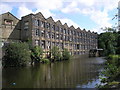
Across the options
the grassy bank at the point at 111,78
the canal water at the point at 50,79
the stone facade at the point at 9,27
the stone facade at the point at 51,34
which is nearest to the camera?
the grassy bank at the point at 111,78

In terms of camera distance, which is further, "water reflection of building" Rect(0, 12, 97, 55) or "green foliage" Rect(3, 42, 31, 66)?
"water reflection of building" Rect(0, 12, 97, 55)

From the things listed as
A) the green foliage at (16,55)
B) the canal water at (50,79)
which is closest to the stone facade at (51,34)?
the green foliage at (16,55)

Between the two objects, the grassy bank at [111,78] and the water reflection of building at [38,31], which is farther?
the water reflection of building at [38,31]

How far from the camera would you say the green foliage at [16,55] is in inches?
1015

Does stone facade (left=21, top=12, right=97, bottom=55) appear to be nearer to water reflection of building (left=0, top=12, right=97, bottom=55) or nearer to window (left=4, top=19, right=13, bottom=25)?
water reflection of building (left=0, top=12, right=97, bottom=55)

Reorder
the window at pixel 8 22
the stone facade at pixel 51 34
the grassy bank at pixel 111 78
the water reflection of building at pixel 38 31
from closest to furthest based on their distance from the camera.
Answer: the grassy bank at pixel 111 78 → the window at pixel 8 22 → the water reflection of building at pixel 38 31 → the stone facade at pixel 51 34

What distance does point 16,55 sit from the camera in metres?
25.7

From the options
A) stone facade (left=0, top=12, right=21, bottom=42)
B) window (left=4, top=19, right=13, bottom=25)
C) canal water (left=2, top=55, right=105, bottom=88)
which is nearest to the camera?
canal water (left=2, top=55, right=105, bottom=88)

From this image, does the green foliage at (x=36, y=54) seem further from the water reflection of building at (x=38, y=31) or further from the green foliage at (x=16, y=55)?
the green foliage at (x=16, y=55)

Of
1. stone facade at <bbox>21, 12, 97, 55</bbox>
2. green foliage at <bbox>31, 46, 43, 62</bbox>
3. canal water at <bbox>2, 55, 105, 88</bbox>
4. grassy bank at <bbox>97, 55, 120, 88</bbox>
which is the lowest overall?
canal water at <bbox>2, 55, 105, 88</bbox>

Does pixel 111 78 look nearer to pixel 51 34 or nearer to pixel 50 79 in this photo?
pixel 50 79

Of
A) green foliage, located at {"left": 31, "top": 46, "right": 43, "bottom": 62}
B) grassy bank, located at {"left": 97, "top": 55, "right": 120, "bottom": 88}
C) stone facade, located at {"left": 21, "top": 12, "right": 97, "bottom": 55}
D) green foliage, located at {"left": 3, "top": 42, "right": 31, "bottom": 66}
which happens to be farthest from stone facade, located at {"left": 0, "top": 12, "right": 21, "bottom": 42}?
grassy bank, located at {"left": 97, "top": 55, "right": 120, "bottom": 88}

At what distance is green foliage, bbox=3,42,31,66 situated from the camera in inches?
1015

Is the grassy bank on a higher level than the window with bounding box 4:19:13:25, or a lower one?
lower
